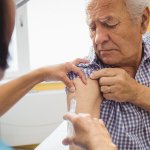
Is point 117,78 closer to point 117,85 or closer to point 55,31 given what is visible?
point 117,85

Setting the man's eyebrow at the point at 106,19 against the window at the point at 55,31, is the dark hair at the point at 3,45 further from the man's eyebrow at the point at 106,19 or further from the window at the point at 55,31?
the window at the point at 55,31

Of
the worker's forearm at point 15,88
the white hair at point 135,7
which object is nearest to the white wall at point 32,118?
the worker's forearm at point 15,88

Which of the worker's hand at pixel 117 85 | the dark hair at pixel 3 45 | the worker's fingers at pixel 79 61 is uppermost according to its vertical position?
the dark hair at pixel 3 45

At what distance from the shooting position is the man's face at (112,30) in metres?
1.32

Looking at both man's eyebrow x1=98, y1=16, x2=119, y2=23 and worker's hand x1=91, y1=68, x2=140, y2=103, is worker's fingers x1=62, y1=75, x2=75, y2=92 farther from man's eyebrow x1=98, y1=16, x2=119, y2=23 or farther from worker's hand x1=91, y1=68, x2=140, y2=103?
man's eyebrow x1=98, y1=16, x2=119, y2=23

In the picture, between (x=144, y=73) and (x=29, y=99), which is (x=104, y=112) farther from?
(x=29, y=99)

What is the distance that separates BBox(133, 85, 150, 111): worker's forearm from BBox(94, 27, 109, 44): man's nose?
0.24m

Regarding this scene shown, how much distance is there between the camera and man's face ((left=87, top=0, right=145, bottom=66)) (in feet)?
4.32

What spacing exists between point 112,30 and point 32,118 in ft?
6.22

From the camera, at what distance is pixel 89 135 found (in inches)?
36.5

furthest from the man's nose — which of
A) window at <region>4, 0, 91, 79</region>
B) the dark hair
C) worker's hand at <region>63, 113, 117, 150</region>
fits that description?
window at <region>4, 0, 91, 79</region>

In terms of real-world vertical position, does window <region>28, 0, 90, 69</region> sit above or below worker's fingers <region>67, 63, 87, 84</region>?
above

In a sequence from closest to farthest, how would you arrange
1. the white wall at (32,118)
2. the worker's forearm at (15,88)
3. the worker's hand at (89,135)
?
the worker's hand at (89,135), the worker's forearm at (15,88), the white wall at (32,118)

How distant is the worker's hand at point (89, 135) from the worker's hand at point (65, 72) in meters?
0.33
